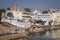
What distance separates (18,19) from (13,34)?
874mm

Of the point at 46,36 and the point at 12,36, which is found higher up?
the point at 12,36

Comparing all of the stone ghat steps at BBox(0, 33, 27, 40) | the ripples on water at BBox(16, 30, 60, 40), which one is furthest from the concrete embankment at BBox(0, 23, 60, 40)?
the ripples on water at BBox(16, 30, 60, 40)

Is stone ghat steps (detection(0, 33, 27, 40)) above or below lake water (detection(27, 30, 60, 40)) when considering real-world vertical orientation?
above

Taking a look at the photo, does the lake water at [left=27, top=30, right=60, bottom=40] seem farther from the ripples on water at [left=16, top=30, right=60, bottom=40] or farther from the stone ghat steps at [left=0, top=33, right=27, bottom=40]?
the stone ghat steps at [left=0, top=33, right=27, bottom=40]

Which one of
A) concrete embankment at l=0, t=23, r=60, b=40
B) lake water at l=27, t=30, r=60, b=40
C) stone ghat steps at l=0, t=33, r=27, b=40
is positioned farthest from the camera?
lake water at l=27, t=30, r=60, b=40

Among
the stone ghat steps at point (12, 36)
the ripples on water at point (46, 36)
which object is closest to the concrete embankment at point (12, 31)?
the stone ghat steps at point (12, 36)

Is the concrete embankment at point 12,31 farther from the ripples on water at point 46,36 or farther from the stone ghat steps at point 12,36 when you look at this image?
the ripples on water at point 46,36

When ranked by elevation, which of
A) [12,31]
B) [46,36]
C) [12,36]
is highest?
[12,31]

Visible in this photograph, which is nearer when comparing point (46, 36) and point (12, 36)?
point (12, 36)

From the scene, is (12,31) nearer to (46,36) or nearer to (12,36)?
(12,36)

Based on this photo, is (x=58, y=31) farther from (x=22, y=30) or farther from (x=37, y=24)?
(x=22, y=30)

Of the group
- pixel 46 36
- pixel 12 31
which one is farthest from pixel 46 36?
pixel 12 31

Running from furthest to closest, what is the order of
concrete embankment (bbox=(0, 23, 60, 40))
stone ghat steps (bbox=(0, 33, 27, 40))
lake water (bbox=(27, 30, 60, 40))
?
lake water (bbox=(27, 30, 60, 40)) → concrete embankment (bbox=(0, 23, 60, 40)) → stone ghat steps (bbox=(0, 33, 27, 40))

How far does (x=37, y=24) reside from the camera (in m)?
9.52
